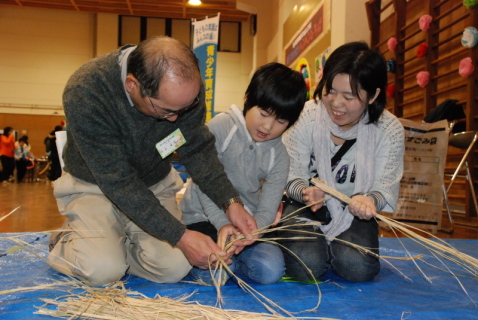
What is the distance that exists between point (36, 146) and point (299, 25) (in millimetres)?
8102

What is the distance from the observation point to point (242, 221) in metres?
1.35

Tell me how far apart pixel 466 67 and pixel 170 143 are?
108 inches

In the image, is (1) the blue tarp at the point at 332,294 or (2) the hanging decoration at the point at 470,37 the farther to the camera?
(2) the hanging decoration at the point at 470,37

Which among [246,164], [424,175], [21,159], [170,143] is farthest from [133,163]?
[21,159]

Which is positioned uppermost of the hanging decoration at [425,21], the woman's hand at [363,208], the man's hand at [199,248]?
the hanging decoration at [425,21]

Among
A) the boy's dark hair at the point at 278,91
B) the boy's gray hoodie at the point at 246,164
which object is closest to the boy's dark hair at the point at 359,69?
the boy's dark hair at the point at 278,91

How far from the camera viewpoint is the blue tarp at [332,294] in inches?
44.1

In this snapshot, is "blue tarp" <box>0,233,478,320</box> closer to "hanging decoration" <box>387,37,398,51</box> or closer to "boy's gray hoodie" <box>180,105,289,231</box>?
"boy's gray hoodie" <box>180,105,289,231</box>

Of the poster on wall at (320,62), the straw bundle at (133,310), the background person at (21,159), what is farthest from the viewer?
the background person at (21,159)

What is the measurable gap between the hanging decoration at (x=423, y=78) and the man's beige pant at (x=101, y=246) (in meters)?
3.16

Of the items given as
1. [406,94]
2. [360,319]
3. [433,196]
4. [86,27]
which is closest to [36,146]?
[86,27]

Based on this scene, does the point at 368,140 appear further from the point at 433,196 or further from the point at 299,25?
the point at 299,25

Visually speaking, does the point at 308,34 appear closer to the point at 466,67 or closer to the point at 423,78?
the point at 423,78

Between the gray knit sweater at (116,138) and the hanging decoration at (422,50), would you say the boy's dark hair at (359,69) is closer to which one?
the gray knit sweater at (116,138)
